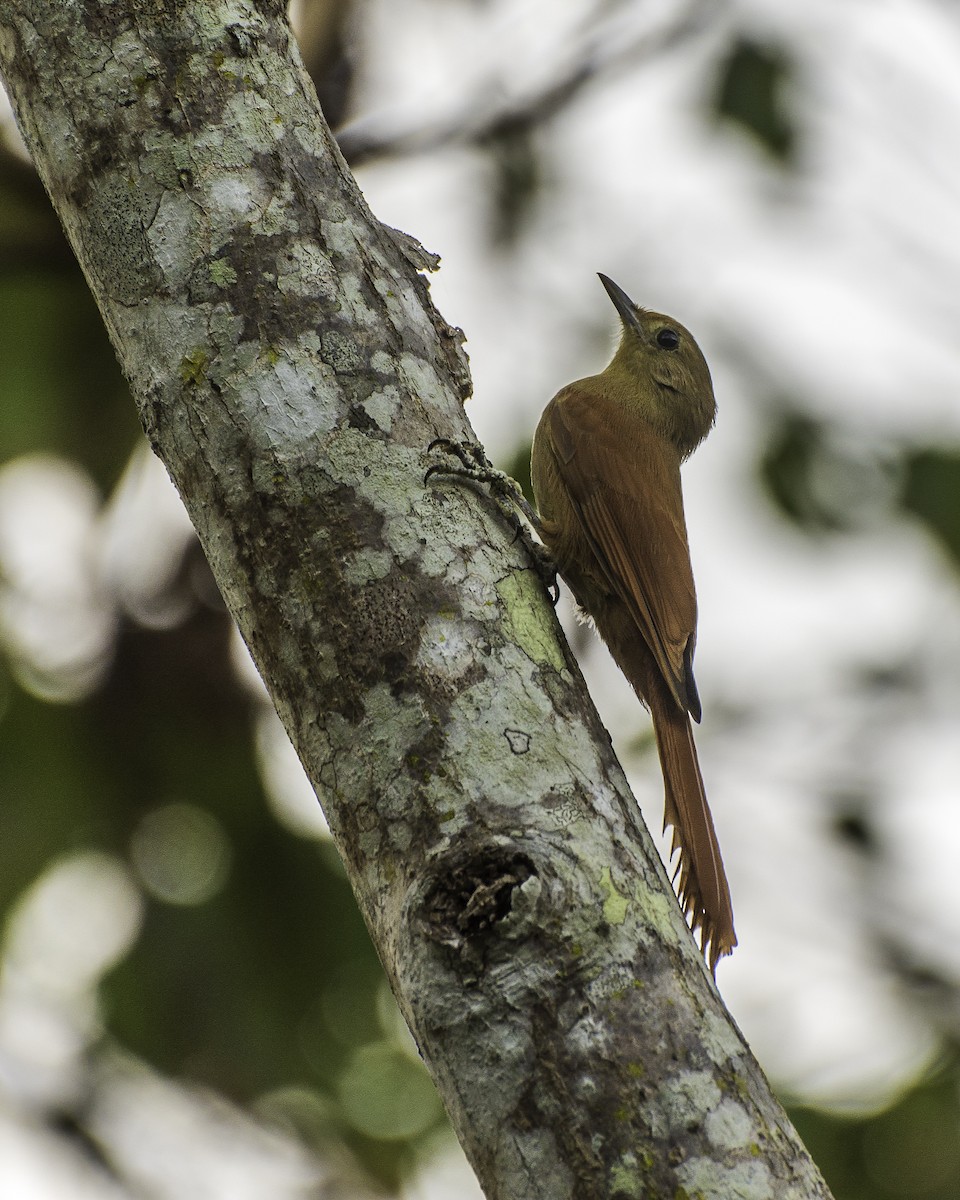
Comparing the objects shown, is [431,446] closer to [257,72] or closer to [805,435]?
[257,72]

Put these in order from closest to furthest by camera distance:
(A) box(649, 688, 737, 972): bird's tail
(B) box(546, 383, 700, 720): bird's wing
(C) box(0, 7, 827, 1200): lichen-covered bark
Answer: (C) box(0, 7, 827, 1200): lichen-covered bark → (A) box(649, 688, 737, 972): bird's tail → (B) box(546, 383, 700, 720): bird's wing

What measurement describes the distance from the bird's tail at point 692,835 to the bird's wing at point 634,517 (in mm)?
69

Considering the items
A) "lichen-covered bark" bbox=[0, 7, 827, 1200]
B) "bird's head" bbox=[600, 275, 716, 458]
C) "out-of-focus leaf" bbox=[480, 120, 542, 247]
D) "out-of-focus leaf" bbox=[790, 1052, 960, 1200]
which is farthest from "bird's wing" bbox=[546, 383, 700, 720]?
"out-of-focus leaf" bbox=[790, 1052, 960, 1200]

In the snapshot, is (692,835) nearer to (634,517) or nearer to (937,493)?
(634,517)

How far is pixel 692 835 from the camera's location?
8.93ft

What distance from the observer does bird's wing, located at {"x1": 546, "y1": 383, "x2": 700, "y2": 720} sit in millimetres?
3285

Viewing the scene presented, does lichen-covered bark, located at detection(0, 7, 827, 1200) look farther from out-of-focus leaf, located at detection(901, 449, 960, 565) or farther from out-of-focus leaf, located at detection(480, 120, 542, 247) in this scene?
out-of-focus leaf, located at detection(901, 449, 960, 565)

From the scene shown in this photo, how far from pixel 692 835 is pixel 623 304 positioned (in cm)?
239

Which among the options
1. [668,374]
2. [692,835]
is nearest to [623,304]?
[668,374]

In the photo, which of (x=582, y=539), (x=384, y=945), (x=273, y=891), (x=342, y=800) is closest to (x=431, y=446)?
(x=342, y=800)

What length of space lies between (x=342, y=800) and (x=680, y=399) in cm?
294

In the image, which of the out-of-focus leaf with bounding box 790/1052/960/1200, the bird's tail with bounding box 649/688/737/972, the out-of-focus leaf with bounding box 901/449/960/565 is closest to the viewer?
the bird's tail with bounding box 649/688/737/972

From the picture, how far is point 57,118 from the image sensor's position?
2.00 metres

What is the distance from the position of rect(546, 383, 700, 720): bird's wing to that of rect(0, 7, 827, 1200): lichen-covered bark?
1.18 metres
